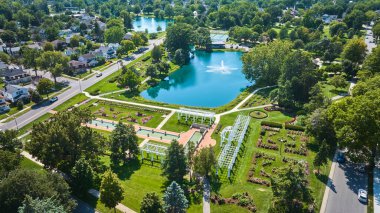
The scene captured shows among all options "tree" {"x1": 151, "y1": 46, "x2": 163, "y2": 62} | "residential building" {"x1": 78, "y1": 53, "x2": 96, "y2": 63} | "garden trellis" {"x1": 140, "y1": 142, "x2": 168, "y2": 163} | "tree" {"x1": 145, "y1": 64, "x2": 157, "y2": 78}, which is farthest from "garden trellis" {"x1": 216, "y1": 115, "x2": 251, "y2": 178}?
"residential building" {"x1": 78, "y1": 53, "x2": 96, "y2": 63}

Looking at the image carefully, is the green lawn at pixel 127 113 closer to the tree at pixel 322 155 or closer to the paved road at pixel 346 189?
the tree at pixel 322 155

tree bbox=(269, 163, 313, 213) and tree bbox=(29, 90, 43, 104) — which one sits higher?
tree bbox=(269, 163, 313, 213)

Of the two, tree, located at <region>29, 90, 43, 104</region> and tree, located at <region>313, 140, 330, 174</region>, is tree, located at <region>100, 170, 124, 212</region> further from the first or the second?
tree, located at <region>29, 90, 43, 104</region>

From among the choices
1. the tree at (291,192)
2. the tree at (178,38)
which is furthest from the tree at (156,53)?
the tree at (291,192)

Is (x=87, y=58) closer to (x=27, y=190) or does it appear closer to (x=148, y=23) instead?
(x=27, y=190)

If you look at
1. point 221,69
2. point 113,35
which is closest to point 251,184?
point 221,69
